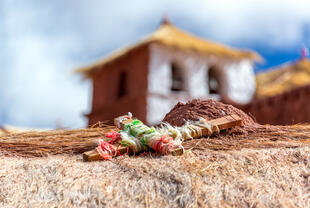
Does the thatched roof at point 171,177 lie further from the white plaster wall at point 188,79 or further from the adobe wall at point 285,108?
the white plaster wall at point 188,79

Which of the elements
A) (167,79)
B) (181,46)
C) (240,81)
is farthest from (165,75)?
(240,81)

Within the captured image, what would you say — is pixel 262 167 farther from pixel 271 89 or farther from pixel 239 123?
A: pixel 271 89

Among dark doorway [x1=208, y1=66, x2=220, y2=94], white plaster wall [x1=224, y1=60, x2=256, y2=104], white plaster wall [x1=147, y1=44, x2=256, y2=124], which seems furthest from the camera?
dark doorway [x1=208, y1=66, x2=220, y2=94]

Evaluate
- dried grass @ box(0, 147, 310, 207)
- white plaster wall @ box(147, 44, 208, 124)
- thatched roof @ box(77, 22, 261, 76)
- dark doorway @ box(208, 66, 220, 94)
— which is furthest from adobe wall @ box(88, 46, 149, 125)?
dried grass @ box(0, 147, 310, 207)

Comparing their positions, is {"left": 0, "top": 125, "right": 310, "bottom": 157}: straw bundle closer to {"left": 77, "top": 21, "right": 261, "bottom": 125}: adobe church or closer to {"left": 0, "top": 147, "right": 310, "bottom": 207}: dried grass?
{"left": 0, "top": 147, "right": 310, "bottom": 207}: dried grass

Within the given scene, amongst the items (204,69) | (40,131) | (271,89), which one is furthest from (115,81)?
(40,131)

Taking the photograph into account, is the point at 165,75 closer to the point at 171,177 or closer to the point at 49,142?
the point at 49,142

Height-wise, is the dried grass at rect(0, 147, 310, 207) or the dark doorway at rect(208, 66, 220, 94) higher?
the dark doorway at rect(208, 66, 220, 94)
